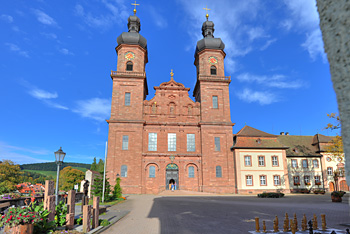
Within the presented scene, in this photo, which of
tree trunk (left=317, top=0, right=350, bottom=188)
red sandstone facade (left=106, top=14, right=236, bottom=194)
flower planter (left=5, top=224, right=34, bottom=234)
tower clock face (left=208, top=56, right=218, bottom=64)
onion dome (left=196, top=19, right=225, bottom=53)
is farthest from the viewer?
onion dome (left=196, top=19, right=225, bottom=53)

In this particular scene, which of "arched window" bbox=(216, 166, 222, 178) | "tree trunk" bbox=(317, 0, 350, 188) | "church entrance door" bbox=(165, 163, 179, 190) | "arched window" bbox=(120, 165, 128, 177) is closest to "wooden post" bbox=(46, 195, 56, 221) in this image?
"tree trunk" bbox=(317, 0, 350, 188)

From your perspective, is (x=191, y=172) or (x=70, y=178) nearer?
(x=191, y=172)

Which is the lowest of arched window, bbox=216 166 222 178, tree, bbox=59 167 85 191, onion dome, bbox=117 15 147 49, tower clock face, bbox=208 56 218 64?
tree, bbox=59 167 85 191

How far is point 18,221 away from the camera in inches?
290

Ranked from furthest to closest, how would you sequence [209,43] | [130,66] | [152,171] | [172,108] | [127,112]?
[209,43]
[130,66]
[172,108]
[127,112]
[152,171]

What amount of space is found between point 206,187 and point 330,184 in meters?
22.0

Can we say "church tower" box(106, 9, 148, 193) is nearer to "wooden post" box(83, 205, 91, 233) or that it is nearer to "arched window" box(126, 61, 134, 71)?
"arched window" box(126, 61, 134, 71)

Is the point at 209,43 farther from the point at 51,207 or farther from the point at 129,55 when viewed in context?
the point at 51,207

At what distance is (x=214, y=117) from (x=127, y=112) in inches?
549

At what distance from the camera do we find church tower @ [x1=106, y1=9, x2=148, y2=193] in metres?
36.6

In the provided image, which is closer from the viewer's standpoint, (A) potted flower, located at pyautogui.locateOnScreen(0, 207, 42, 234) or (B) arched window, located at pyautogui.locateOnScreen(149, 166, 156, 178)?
(A) potted flower, located at pyautogui.locateOnScreen(0, 207, 42, 234)

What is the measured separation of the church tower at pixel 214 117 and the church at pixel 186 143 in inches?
5.8

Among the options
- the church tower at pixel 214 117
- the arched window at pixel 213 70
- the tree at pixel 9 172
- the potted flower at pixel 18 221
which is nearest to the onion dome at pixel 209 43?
the church tower at pixel 214 117

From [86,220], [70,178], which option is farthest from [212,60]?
[70,178]
